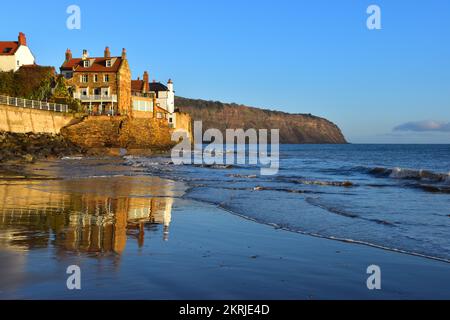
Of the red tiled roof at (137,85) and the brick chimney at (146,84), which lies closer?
the brick chimney at (146,84)

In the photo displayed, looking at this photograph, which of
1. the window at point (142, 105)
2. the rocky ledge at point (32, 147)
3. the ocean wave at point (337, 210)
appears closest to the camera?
the ocean wave at point (337, 210)

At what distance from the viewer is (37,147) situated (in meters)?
39.9

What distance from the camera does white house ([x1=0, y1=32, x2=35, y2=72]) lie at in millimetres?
55812

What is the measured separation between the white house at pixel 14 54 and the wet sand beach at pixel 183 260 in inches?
1969

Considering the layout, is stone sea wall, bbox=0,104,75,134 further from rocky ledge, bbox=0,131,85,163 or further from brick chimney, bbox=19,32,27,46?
brick chimney, bbox=19,32,27,46

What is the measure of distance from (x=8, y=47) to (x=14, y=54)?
83.1 inches

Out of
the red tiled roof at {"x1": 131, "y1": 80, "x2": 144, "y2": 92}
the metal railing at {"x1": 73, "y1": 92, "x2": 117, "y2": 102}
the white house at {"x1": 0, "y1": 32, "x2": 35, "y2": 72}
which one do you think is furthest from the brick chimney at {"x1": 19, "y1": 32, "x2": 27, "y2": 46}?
the red tiled roof at {"x1": 131, "y1": 80, "x2": 144, "y2": 92}

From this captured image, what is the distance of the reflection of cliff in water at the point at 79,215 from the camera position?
7922 mm

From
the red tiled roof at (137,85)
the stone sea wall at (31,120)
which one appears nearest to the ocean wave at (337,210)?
the stone sea wall at (31,120)

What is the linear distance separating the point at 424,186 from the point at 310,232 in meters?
13.1

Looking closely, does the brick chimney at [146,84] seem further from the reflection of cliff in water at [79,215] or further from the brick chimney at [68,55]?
the reflection of cliff in water at [79,215]

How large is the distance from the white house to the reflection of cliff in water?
4337 centimetres

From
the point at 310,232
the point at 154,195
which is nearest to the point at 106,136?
the point at 154,195

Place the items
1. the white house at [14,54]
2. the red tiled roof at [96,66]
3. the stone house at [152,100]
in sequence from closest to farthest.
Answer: the white house at [14,54] < the red tiled roof at [96,66] < the stone house at [152,100]
